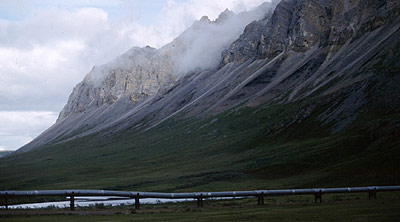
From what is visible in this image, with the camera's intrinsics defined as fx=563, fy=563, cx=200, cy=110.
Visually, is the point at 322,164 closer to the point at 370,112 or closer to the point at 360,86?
the point at 370,112

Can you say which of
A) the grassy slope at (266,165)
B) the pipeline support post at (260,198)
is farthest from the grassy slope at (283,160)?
the pipeline support post at (260,198)

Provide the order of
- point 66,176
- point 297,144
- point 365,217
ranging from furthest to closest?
1. point 66,176
2. point 297,144
3. point 365,217

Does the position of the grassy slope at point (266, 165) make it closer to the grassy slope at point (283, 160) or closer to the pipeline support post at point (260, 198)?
the grassy slope at point (283, 160)

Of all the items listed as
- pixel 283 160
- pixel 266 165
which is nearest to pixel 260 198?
pixel 266 165

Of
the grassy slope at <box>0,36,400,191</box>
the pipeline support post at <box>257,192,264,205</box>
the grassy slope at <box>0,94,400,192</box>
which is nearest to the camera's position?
the pipeline support post at <box>257,192,264,205</box>

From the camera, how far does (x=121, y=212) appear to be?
38156 millimetres

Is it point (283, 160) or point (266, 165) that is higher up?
point (283, 160)

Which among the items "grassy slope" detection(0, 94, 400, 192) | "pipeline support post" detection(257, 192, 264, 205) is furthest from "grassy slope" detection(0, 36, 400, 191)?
"pipeline support post" detection(257, 192, 264, 205)

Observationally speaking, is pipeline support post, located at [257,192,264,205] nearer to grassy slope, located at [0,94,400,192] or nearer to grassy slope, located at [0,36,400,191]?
grassy slope, located at [0,36,400,191]

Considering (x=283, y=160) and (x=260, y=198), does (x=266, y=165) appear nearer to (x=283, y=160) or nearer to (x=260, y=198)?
(x=283, y=160)

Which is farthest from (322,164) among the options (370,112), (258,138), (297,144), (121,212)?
(121,212)

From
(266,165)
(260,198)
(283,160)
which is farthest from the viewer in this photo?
(283,160)

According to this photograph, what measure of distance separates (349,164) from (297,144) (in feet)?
131

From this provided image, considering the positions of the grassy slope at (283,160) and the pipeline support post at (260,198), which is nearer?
the pipeline support post at (260,198)
